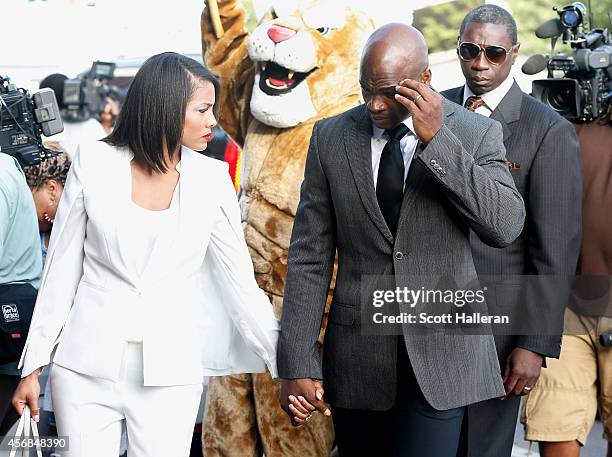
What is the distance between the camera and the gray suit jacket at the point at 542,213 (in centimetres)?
438

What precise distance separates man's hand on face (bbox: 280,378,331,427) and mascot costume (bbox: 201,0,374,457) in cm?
160

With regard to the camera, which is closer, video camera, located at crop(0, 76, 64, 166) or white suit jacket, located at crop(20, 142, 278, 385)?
white suit jacket, located at crop(20, 142, 278, 385)

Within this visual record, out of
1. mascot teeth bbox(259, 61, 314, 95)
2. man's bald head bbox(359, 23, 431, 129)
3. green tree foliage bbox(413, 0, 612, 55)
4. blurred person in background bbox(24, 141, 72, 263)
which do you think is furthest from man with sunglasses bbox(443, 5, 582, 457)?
green tree foliage bbox(413, 0, 612, 55)

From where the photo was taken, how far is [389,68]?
3.59 metres

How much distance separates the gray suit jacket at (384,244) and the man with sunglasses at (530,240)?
0.51m

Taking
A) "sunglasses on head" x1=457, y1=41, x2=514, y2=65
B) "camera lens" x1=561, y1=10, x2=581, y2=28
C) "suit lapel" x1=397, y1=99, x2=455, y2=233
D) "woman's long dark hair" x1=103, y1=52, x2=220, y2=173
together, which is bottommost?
"suit lapel" x1=397, y1=99, x2=455, y2=233

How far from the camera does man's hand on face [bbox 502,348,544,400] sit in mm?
4238

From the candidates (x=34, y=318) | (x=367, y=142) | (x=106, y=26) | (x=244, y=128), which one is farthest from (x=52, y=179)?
(x=106, y=26)

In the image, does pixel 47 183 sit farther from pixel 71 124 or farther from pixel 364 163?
pixel 71 124

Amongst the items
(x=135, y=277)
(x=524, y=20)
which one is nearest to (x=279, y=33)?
(x=135, y=277)

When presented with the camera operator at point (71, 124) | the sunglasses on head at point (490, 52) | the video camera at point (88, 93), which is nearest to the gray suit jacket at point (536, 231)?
the sunglasses on head at point (490, 52)

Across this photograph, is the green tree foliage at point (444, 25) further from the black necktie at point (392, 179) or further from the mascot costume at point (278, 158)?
the black necktie at point (392, 179)

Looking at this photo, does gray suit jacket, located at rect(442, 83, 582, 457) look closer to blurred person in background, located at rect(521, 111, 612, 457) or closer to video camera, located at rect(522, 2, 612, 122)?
blurred person in background, located at rect(521, 111, 612, 457)

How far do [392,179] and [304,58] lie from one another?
1965 mm
